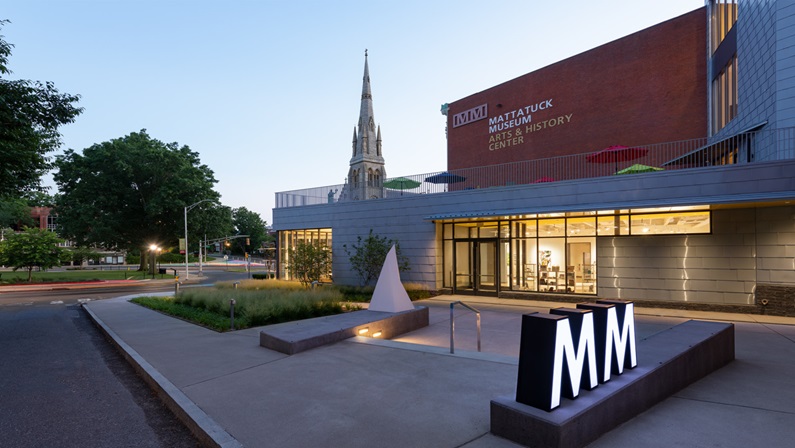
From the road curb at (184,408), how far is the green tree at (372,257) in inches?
503

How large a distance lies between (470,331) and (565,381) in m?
7.02

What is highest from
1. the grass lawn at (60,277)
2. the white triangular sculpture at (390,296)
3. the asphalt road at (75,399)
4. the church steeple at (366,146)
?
the church steeple at (366,146)

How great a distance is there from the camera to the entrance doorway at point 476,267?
63.3ft

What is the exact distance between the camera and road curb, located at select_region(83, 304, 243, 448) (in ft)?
15.5

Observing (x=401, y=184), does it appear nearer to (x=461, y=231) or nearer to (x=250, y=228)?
(x=461, y=231)

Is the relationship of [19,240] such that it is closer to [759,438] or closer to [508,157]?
[508,157]

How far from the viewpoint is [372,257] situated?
21.1 meters

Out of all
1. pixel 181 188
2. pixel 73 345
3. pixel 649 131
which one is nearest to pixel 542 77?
pixel 649 131

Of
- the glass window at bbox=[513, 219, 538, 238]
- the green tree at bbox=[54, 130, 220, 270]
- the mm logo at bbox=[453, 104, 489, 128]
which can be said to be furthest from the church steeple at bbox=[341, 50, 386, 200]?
the glass window at bbox=[513, 219, 538, 238]

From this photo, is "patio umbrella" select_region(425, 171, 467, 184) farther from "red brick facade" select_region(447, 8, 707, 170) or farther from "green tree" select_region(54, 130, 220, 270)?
"green tree" select_region(54, 130, 220, 270)

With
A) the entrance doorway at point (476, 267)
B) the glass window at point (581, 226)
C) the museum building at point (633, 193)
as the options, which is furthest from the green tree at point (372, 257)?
the glass window at point (581, 226)

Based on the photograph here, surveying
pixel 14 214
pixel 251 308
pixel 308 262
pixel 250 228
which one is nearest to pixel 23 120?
pixel 251 308

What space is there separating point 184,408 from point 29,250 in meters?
38.4

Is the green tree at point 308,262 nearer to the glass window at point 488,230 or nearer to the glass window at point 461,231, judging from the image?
the glass window at point 461,231
